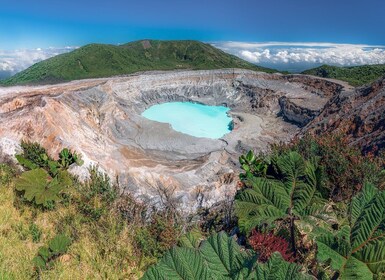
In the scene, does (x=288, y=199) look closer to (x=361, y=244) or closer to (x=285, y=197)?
(x=285, y=197)

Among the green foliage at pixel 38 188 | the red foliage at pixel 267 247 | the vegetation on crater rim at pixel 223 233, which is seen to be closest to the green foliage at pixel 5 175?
the vegetation on crater rim at pixel 223 233

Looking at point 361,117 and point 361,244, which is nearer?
point 361,244

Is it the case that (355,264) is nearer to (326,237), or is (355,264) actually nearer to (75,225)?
(326,237)

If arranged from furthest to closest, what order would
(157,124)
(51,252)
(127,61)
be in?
(127,61)
(157,124)
(51,252)

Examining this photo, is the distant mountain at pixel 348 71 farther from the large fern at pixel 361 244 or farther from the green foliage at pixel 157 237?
the large fern at pixel 361 244

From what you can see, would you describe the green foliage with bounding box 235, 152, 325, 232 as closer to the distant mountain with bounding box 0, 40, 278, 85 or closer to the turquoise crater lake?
the turquoise crater lake

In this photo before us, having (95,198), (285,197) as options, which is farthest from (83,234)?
(285,197)

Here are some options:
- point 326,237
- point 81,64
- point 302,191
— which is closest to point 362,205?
point 326,237
